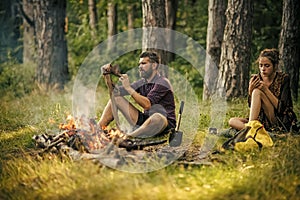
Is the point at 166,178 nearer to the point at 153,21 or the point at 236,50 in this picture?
the point at 153,21

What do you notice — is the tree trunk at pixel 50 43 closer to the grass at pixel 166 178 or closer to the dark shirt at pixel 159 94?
the dark shirt at pixel 159 94

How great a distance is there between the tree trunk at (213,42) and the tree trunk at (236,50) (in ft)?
2.11

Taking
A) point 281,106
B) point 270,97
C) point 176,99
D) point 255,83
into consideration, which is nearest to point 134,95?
point 255,83

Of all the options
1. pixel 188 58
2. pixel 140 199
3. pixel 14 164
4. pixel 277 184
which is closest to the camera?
pixel 140 199

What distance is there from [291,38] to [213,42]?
6.00 ft

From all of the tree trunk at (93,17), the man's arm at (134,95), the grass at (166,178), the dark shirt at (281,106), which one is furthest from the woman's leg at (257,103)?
the tree trunk at (93,17)

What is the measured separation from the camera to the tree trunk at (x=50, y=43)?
1396 cm

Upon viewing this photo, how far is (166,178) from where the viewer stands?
200 inches

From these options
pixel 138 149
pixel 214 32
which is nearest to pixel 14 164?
pixel 138 149

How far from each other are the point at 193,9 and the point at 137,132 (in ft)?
48.0

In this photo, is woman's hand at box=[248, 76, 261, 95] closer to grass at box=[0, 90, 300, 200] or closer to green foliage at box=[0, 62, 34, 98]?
grass at box=[0, 90, 300, 200]

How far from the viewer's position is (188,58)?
17.5m

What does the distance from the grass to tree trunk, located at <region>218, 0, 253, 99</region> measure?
4.20 metres

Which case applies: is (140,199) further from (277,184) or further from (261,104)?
(261,104)
